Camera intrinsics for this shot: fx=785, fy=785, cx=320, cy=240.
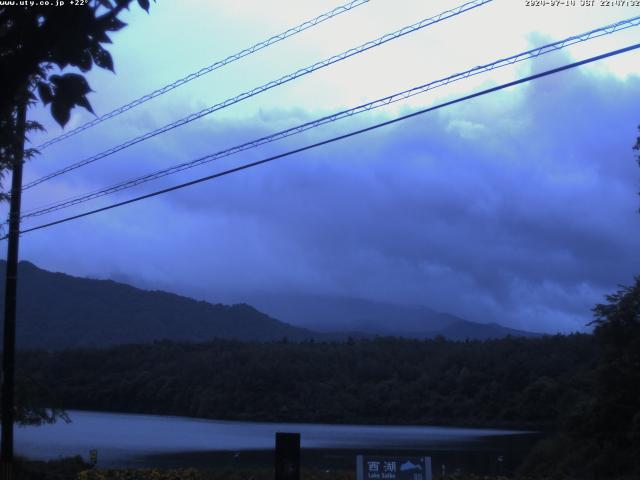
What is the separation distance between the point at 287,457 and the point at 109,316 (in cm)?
16433

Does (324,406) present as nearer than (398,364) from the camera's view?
Yes

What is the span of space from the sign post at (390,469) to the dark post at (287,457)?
3.15ft

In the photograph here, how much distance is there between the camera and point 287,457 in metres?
11.7

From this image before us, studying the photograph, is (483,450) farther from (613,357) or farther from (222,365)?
(222,365)

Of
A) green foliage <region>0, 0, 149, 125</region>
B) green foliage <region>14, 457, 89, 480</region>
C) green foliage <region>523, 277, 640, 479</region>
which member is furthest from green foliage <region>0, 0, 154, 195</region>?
green foliage <region>523, 277, 640, 479</region>

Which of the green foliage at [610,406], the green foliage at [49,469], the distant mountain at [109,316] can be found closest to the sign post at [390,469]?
the green foliage at [49,469]

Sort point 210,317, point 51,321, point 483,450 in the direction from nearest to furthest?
point 483,450
point 51,321
point 210,317

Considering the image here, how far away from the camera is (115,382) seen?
292 ft

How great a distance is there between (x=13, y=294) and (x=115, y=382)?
74.4m

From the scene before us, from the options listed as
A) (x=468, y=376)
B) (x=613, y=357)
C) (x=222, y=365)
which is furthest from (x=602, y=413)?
(x=222, y=365)

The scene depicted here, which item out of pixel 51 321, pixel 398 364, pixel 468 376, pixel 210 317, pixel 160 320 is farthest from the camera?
pixel 210 317

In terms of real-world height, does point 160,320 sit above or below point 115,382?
above

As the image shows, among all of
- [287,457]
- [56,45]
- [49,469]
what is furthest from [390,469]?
[49,469]

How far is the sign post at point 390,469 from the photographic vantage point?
463 inches
